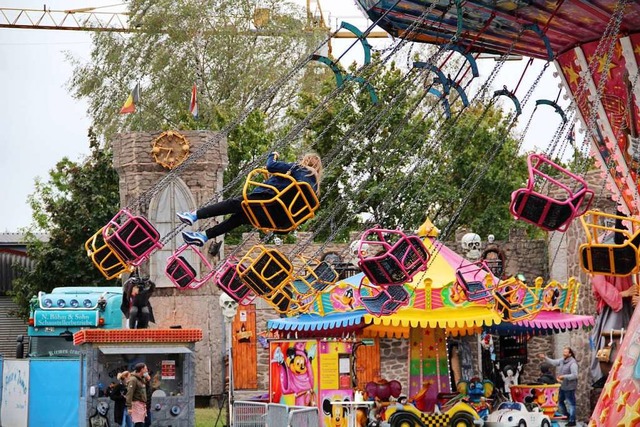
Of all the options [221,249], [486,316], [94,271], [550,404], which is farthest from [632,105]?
[94,271]

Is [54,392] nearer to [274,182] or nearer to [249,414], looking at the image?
[249,414]

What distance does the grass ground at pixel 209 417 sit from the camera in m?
23.9

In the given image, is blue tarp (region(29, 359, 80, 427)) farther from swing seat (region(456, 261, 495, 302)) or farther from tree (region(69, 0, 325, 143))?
tree (region(69, 0, 325, 143))

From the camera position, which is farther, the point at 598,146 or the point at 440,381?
the point at 440,381

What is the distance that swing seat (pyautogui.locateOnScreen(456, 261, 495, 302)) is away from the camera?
21.6 metres

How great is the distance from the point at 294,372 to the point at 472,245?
6.48 m

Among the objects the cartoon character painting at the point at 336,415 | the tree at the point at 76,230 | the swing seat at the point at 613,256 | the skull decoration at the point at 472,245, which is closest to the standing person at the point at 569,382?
the skull decoration at the point at 472,245

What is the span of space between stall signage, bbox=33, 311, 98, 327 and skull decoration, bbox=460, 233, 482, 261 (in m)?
7.21

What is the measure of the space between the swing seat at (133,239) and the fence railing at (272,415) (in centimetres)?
313

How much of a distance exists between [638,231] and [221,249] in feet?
56.6

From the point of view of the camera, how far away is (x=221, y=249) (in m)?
29.0

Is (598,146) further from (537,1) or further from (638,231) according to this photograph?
(638,231)

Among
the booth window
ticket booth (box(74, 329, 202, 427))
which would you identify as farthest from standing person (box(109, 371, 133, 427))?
the booth window

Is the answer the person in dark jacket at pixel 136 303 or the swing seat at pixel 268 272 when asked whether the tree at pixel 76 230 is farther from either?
the swing seat at pixel 268 272
